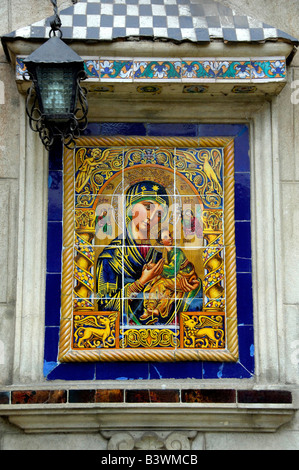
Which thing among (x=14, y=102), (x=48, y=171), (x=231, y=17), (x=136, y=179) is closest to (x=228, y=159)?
(x=136, y=179)

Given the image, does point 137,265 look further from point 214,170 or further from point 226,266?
point 214,170

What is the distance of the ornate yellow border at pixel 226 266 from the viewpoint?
4.75 metres

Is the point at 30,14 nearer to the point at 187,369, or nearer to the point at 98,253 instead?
the point at 98,253

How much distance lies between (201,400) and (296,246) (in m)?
1.35

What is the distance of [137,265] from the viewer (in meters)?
4.91

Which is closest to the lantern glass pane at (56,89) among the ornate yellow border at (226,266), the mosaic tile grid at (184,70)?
the mosaic tile grid at (184,70)

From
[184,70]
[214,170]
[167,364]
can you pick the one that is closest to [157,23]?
[184,70]

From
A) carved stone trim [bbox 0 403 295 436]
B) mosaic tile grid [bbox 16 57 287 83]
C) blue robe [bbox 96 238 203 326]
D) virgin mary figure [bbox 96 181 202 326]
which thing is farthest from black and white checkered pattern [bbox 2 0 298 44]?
carved stone trim [bbox 0 403 295 436]

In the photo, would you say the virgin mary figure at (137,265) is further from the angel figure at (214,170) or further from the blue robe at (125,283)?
the angel figure at (214,170)

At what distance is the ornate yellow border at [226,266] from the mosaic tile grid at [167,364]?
1.9 inches

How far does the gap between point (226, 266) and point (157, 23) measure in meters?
1.89

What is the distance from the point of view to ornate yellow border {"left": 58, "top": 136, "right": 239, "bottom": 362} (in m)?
4.75

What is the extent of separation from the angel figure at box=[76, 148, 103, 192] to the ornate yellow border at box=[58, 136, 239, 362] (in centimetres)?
5

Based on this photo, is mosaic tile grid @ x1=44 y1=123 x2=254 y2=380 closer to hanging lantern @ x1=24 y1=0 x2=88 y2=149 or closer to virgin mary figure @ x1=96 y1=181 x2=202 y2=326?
virgin mary figure @ x1=96 y1=181 x2=202 y2=326
